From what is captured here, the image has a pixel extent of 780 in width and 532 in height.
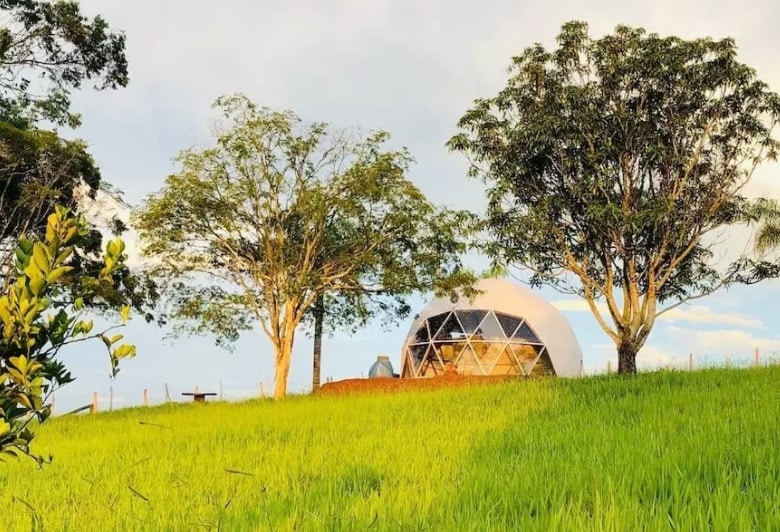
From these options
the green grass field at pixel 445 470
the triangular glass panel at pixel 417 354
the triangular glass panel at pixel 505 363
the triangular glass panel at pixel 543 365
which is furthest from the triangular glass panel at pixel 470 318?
the green grass field at pixel 445 470

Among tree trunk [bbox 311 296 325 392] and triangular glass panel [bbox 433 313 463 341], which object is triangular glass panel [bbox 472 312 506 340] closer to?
triangular glass panel [bbox 433 313 463 341]

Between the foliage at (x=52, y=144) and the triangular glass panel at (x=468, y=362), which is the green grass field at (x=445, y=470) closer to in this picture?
the foliage at (x=52, y=144)

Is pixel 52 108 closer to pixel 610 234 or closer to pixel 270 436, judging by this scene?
pixel 270 436

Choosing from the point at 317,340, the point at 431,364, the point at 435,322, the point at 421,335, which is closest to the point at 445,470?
the point at 317,340

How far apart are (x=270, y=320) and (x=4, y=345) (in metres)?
21.8

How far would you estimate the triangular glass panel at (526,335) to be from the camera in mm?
35156

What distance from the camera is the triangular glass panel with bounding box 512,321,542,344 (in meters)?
35.2

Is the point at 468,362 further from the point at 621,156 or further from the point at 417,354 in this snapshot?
the point at 621,156

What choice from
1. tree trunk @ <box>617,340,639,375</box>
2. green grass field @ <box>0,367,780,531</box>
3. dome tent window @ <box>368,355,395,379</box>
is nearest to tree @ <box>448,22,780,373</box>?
tree trunk @ <box>617,340,639,375</box>

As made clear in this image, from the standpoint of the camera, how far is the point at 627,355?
70.1 feet

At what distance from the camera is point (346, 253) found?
24922mm

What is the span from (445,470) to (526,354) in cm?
2947

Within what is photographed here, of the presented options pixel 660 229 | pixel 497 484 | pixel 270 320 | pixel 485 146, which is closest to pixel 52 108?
pixel 270 320

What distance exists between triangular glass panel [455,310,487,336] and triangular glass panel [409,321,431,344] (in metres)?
2.22
